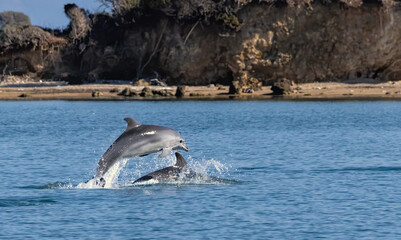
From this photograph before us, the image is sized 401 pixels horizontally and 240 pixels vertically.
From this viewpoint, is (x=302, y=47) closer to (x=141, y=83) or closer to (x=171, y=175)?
(x=141, y=83)

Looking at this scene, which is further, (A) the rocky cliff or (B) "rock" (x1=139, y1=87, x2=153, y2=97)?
(A) the rocky cliff

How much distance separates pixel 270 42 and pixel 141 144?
40.7 meters

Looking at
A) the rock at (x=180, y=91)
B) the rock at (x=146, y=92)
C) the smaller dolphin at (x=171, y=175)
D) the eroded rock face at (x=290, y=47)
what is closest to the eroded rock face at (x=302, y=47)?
the eroded rock face at (x=290, y=47)

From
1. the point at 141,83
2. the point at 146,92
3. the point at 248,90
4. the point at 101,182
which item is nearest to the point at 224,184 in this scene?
the point at 101,182

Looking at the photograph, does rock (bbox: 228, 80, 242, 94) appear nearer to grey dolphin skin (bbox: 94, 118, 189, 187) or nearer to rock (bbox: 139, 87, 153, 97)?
rock (bbox: 139, 87, 153, 97)

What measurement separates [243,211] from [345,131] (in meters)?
20.3

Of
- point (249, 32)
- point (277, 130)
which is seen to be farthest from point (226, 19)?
point (277, 130)

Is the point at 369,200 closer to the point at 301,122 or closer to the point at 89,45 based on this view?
the point at 301,122

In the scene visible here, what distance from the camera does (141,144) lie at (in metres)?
19.6

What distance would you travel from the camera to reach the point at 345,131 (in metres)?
38.3

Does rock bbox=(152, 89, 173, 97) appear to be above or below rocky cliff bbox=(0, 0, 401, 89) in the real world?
below

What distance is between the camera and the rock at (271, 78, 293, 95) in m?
55.6

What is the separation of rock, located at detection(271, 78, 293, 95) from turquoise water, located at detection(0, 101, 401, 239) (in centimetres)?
1194

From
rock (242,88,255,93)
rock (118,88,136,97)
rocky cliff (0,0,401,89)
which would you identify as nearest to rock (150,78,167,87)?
rocky cliff (0,0,401,89)
